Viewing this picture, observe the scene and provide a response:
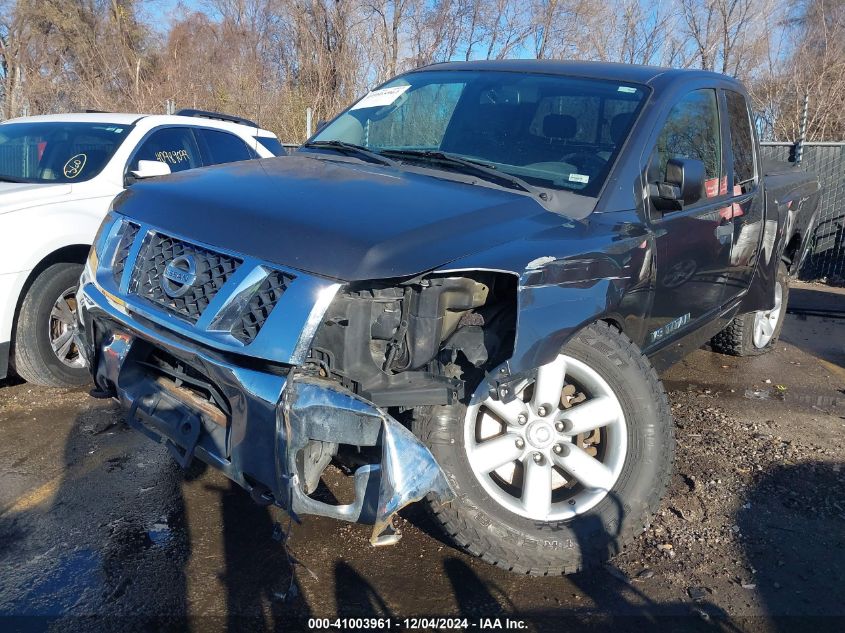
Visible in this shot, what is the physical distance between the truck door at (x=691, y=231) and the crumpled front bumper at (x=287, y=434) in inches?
63.4

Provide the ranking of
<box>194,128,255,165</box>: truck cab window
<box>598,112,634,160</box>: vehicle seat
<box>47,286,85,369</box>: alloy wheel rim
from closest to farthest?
<box>598,112,634,160</box>: vehicle seat < <box>47,286,85,369</box>: alloy wheel rim < <box>194,128,255,165</box>: truck cab window

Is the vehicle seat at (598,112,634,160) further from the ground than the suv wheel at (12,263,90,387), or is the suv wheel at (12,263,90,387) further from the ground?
the vehicle seat at (598,112,634,160)

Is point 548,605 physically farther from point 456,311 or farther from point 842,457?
point 842,457

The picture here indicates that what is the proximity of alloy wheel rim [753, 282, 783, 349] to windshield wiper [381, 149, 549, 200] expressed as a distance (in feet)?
11.5

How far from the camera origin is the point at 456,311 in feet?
9.05

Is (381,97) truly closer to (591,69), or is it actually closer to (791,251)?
(591,69)

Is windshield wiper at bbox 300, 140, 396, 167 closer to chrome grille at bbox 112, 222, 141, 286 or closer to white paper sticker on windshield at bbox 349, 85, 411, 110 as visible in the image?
white paper sticker on windshield at bbox 349, 85, 411, 110

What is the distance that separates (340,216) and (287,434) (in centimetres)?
80

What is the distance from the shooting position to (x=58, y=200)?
15.7 ft

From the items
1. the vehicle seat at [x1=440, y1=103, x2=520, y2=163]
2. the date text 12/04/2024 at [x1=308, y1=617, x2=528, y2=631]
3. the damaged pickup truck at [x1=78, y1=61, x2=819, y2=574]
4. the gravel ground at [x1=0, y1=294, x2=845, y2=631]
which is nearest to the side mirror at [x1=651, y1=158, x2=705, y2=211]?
the damaged pickup truck at [x1=78, y1=61, x2=819, y2=574]

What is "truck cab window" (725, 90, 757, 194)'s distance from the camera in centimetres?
438

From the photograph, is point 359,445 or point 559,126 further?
point 559,126

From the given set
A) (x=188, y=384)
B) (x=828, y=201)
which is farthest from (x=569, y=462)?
(x=828, y=201)

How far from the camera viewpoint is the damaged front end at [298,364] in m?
2.41
